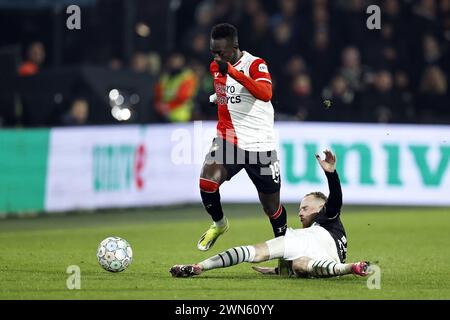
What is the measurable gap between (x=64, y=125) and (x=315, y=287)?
30.7 ft

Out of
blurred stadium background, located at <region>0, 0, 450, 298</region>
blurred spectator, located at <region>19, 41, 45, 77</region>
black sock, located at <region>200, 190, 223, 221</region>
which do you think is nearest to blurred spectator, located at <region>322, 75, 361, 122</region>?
blurred stadium background, located at <region>0, 0, 450, 298</region>

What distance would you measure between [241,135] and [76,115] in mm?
8036

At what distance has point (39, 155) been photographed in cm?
1692

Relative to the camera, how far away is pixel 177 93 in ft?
65.2

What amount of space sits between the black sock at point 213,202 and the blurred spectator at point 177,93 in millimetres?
8821

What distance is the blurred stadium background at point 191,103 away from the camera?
17266 mm

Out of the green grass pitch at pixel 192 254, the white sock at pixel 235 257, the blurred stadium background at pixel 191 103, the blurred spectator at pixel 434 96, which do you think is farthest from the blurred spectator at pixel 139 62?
the white sock at pixel 235 257

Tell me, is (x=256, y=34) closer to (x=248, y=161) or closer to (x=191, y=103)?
(x=191, y=103)

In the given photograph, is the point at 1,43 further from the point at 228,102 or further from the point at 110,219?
the point at 228,102

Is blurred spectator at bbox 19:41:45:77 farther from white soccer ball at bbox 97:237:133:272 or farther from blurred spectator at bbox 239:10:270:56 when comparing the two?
white soccer ball at bbox 97:237:133:272

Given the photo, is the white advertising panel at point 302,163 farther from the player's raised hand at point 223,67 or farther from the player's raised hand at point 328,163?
the player's raised hand at point 328,163

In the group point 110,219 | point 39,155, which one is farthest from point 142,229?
point 39,155
